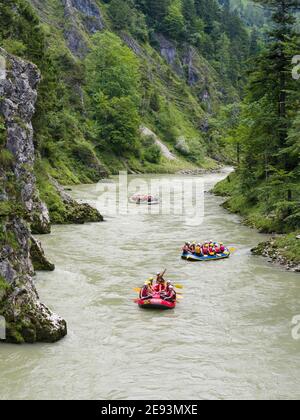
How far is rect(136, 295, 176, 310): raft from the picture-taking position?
56.9ft

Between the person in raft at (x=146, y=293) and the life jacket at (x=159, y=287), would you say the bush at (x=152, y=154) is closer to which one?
the life jacket at (x=159, y=287)

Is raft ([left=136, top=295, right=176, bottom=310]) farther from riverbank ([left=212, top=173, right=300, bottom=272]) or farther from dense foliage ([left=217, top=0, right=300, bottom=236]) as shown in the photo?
dense foliage ([left=217, top=0, right=300, bottom=236])

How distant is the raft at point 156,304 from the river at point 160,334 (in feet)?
0.92

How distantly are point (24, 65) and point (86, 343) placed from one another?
12.5m

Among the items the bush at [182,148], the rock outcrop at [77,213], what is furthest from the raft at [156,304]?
the bush at [182,148]

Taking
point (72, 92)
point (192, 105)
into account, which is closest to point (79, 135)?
point (72, 92)

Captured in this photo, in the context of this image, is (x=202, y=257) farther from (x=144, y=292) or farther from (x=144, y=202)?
(x=144, y=202)

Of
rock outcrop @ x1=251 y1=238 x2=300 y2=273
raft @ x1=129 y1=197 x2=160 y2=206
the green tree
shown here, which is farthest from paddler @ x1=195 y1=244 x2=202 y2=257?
the green tree

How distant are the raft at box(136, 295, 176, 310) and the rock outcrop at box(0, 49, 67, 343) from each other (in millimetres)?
3567

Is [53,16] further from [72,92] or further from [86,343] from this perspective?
[86,343]

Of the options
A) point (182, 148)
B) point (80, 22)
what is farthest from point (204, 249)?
point (80, 22)

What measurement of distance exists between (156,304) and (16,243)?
5396 mm

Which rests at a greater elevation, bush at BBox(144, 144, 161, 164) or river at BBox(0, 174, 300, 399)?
bush at BBox(144, 144, 161, 164)

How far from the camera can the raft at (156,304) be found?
17.3 meters
